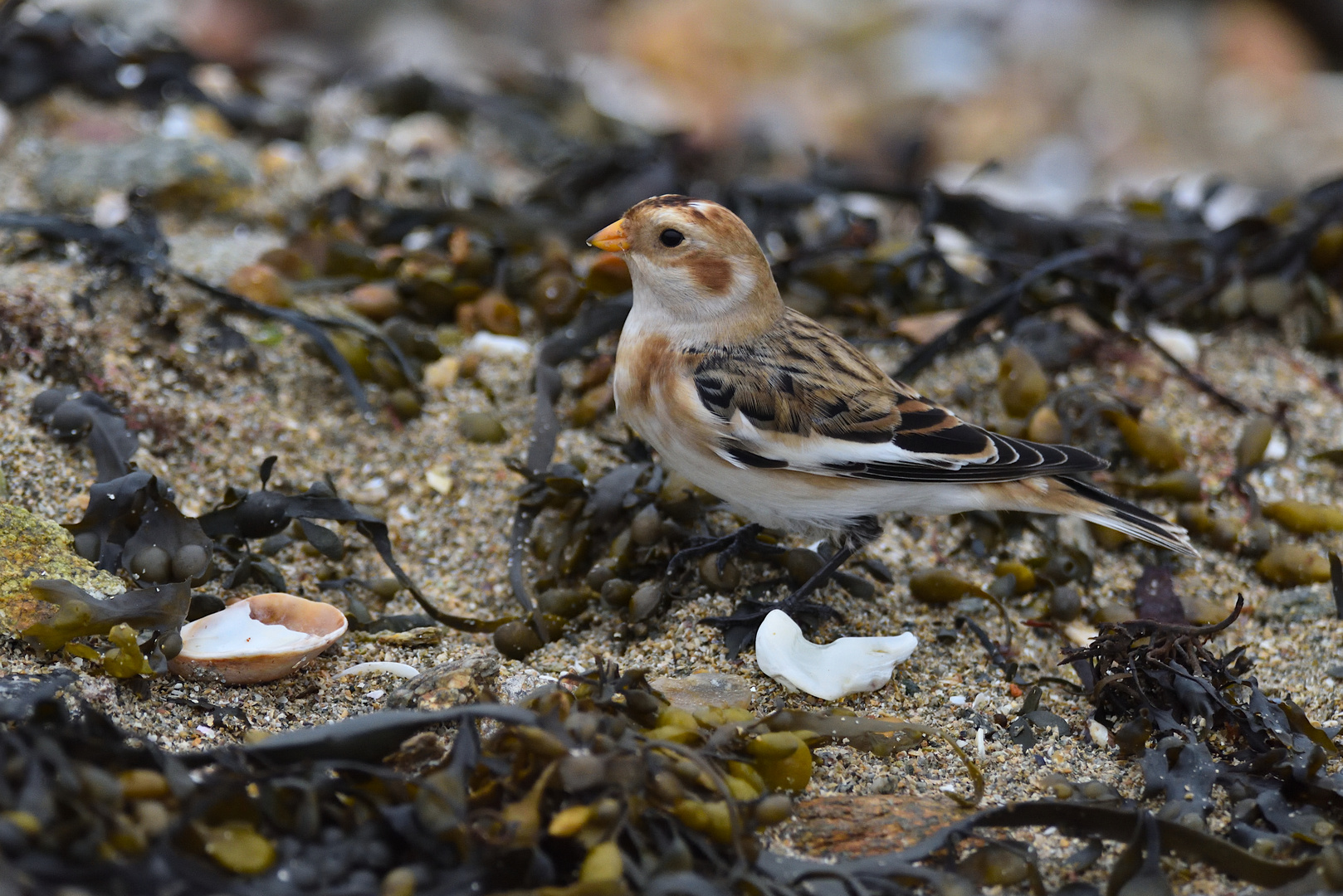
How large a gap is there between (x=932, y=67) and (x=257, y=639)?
831 cm

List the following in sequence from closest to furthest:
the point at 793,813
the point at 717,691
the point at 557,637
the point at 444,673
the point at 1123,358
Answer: the point at 793,813 → the point at 444,673 → the point at 717,691 → the point at 557,637 → the point at 1123,358

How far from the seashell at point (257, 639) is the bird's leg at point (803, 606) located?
996 millimetres

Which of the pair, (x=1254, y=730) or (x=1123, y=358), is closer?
(x=1254, y=730)

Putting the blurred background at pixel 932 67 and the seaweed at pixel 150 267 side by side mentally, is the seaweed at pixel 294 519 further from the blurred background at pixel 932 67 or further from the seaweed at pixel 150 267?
the blurred background at pixel 932 67

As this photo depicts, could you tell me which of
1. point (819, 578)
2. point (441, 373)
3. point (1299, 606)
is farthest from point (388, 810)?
point (1299, 606)

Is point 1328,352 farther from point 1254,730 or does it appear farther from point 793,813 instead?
point 793,813

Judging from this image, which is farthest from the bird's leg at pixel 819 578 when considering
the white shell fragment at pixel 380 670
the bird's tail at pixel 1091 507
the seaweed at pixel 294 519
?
the white shell fragment at pixel 380 670

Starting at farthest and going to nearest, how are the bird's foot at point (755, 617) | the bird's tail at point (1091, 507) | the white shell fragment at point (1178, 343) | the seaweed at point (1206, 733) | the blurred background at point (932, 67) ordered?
the blurred background at point (932, 67)
the white shell fragment at point (1178, 343)
the bird's tail at point (1091, 507)
the bird's foot at point (755, 617)
the seaweed at point (1206, 733)

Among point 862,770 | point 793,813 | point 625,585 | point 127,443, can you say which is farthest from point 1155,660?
point 127,443

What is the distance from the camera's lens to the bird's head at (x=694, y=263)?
3.20 meters

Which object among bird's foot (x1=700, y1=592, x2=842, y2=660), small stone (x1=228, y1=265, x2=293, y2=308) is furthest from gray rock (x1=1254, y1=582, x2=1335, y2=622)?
small stone (x1=228, y1=265, x2=293, y2=308)

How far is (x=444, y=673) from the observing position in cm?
257

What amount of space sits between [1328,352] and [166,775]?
430 cm

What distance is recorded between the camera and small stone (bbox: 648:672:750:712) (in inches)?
106
